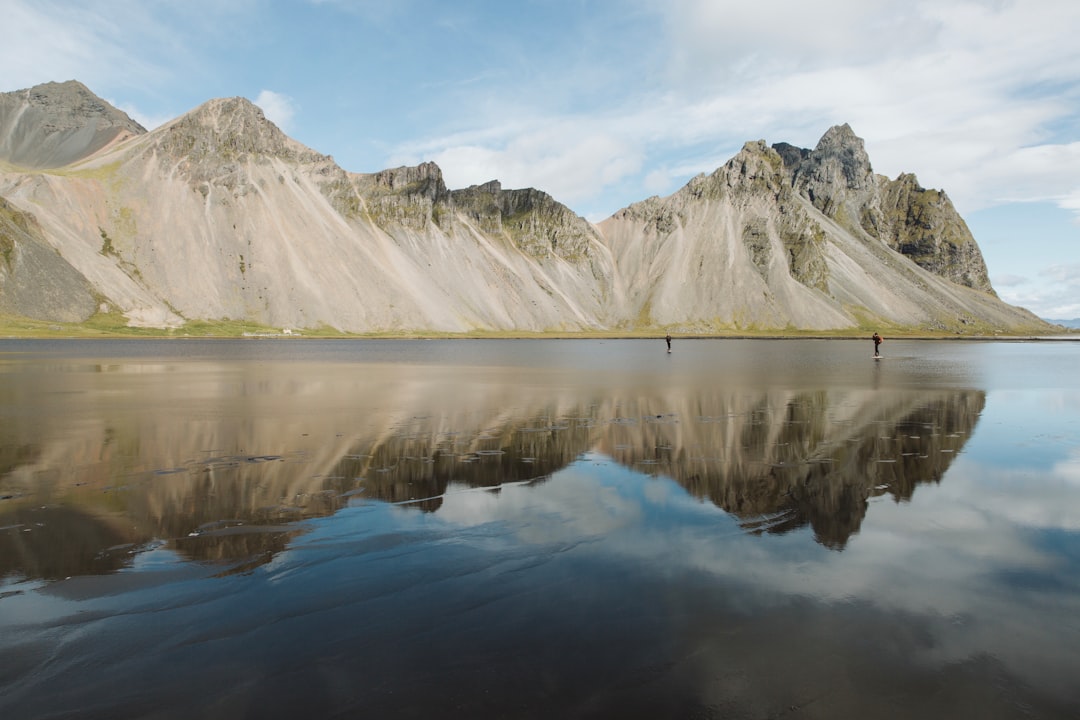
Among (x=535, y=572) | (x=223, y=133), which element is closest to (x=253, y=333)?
(x=223, y=133)

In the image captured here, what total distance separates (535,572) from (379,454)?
10.1 m

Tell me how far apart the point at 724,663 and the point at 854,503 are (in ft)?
26.9

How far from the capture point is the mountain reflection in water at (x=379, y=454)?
12391 millimetres

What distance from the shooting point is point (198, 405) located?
98.4ft

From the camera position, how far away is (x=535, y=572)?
1021 centimetres

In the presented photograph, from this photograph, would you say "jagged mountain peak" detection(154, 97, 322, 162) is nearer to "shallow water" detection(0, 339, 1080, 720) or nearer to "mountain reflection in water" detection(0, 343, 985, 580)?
"mountain reflection in water" detection(0, 343, 985, 580)

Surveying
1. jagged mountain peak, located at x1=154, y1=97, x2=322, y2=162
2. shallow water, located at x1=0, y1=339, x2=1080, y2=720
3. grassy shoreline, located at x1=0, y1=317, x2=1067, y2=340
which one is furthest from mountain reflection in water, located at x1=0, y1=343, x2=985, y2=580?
jagged mountain peak, located at x1=154, y1=97, x2=322, y2=162

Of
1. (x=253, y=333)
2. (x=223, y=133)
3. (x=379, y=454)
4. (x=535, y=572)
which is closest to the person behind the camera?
(x=535, y=572)

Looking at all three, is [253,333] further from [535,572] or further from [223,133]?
[535,572]

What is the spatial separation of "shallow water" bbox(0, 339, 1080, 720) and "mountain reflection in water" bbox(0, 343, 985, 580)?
133mm

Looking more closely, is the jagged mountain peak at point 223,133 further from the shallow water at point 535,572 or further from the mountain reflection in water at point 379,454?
the shallow water at point 535,572

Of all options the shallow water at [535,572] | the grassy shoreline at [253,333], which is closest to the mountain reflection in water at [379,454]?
the shallow water at [535,572]

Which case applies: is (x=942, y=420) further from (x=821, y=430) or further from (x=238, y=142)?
(x=238, y=142)

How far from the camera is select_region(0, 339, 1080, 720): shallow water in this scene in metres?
6.95
